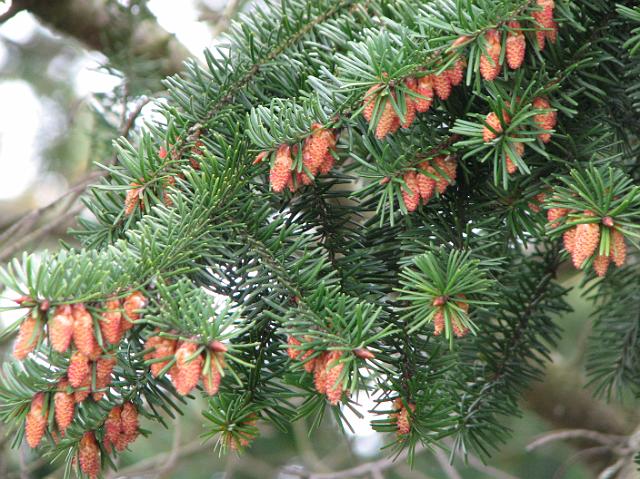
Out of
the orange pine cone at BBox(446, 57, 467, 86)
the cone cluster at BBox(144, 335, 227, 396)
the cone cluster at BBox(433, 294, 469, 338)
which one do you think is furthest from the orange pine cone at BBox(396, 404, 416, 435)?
the orange pine cone at BBox(446, 57, 467, 86)

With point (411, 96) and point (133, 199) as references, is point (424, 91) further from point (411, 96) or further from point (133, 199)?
point (133, 199)

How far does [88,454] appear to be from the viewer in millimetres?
611

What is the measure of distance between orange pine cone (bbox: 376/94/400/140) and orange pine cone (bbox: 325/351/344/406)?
206mm

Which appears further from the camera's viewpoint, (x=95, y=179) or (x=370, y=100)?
(x=95, y=179)

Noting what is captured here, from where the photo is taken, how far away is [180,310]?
0.51m

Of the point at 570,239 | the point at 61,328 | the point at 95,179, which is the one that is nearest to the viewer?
the point at 61,328

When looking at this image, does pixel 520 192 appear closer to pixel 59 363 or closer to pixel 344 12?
pixel 344 12

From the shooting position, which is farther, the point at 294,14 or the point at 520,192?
the point at 294,14

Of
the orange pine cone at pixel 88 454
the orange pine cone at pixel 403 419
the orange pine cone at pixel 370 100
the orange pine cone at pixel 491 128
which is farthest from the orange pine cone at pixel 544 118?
the orange pine cone at pixel 88 454

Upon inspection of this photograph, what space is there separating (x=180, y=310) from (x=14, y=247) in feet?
2.97

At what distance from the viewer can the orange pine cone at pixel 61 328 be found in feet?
1.57

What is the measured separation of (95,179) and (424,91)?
86 centimetres

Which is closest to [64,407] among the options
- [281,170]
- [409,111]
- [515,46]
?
[281,170]

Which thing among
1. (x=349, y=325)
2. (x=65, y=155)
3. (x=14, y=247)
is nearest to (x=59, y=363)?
(x=349, y=325)
